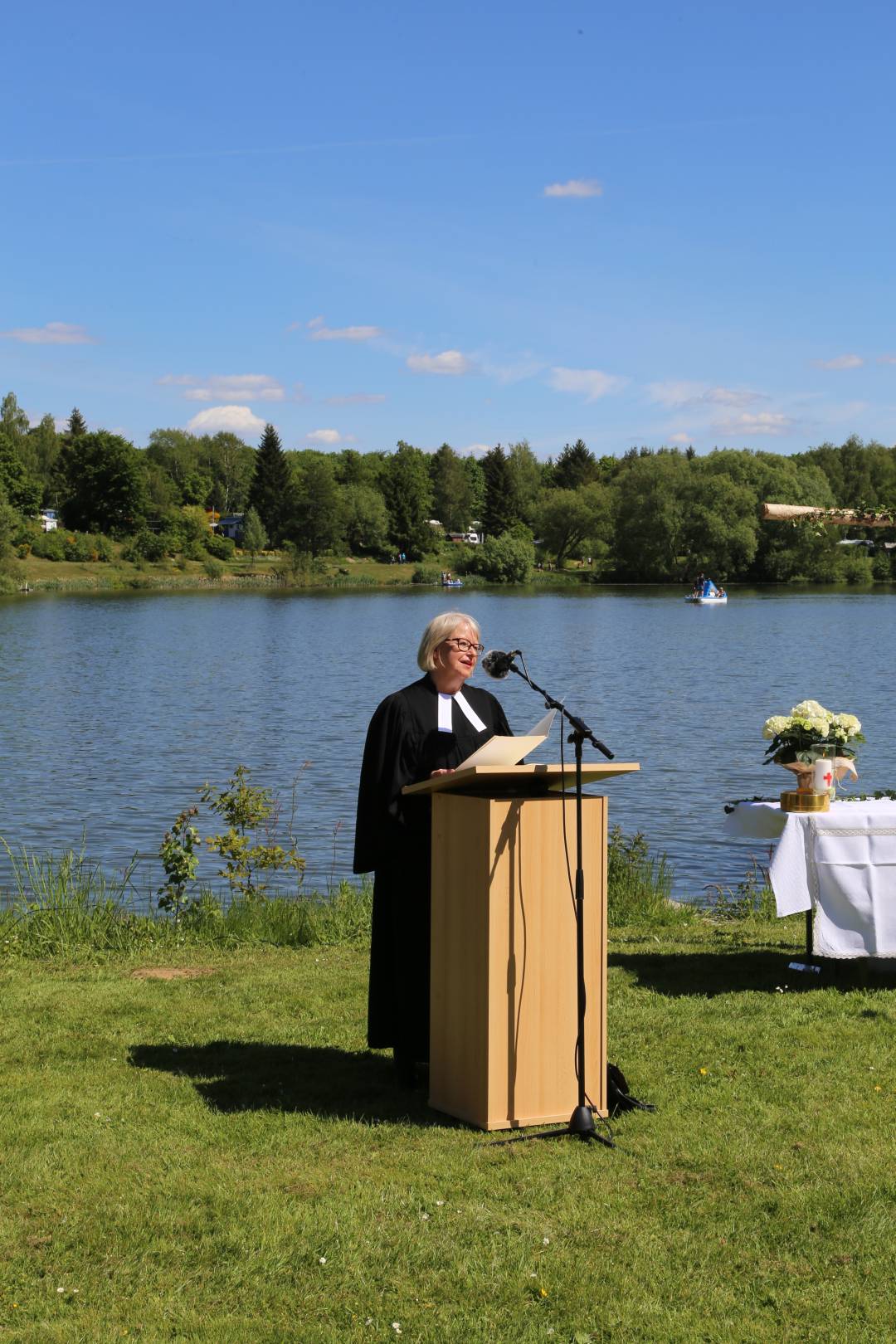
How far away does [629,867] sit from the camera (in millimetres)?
12656

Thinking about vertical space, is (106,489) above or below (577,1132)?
above

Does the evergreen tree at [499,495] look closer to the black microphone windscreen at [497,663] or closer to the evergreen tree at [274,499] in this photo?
the evergreen tree at [274,499]

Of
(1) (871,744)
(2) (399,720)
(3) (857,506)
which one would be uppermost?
(3) (857,506)

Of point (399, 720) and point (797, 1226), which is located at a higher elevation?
point (399, 720)

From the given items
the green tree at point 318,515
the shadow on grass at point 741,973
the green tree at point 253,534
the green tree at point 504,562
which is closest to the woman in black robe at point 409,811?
the shadow on grass at point 741,973

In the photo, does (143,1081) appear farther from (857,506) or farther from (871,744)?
(871,744)

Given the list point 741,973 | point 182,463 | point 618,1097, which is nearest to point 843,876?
point 741,973

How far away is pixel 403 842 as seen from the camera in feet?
20.4

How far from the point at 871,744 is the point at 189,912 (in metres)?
17.8

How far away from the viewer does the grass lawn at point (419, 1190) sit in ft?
13.7

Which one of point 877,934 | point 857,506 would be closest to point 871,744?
point 857,506

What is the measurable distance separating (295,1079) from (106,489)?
400 feet

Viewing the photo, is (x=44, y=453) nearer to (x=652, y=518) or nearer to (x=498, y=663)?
(x=652, y=518)

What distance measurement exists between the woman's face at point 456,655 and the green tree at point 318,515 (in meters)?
130
